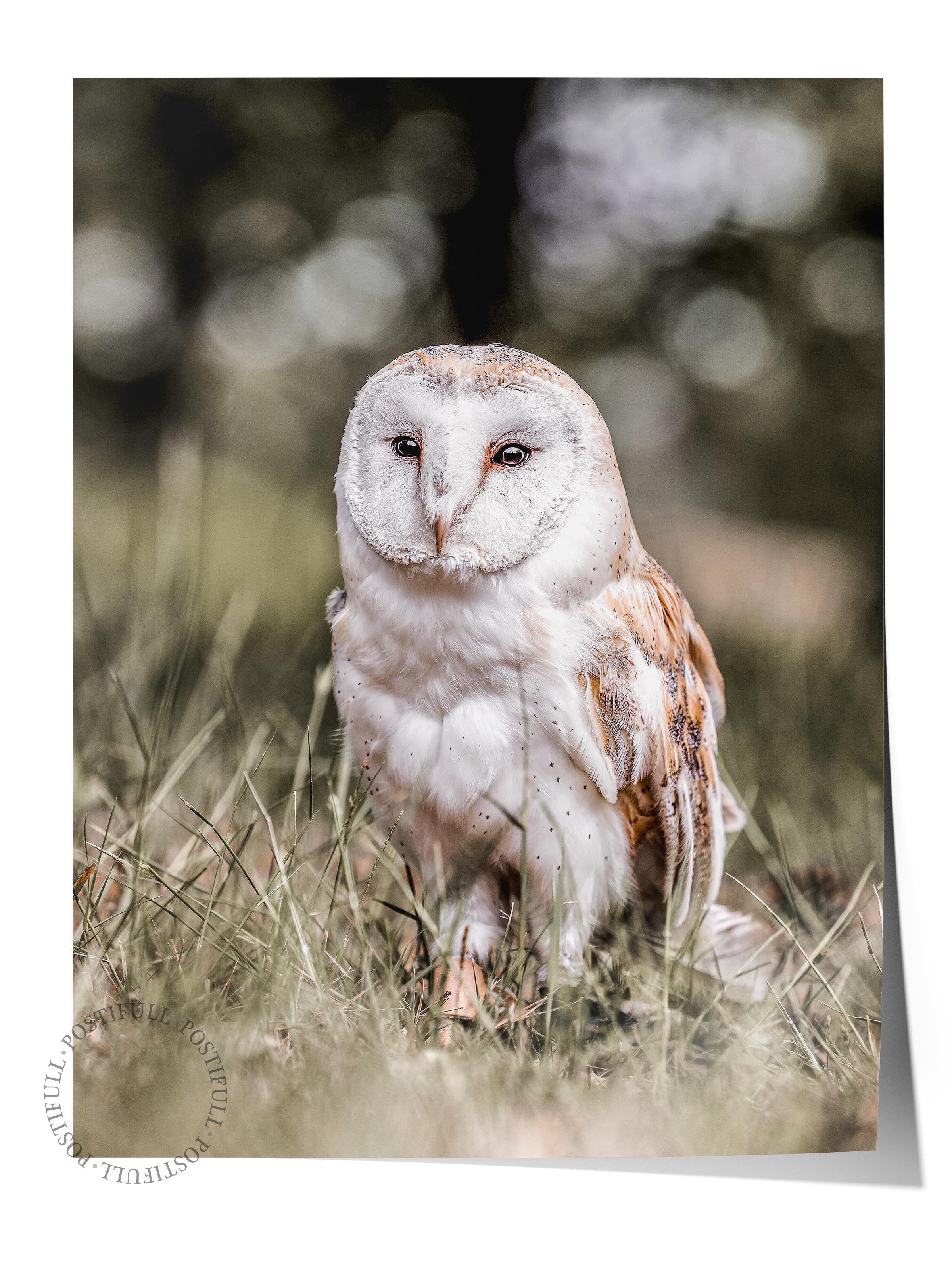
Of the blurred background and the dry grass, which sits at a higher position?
the blurred background

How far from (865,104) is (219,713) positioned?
4.02ft

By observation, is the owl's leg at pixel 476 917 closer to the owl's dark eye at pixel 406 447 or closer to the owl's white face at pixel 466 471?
the owl's white face at pixel 466 471

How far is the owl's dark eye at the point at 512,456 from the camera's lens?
1.14 meters

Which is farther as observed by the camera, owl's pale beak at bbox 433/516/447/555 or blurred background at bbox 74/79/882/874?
blurred background at bbox 74/79/882/874

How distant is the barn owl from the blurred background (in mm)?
147

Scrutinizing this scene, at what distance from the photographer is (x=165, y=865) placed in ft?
4.29

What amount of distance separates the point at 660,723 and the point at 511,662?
0.23 metres

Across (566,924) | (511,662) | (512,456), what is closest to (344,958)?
(566,924)
